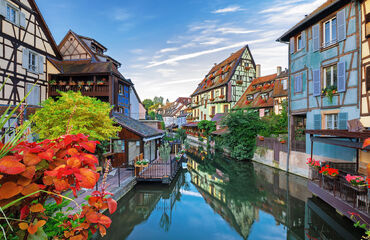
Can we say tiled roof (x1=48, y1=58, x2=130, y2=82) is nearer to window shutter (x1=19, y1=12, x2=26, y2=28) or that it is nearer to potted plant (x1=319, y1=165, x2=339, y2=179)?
window shutter (x1=19, y1=12, x2=26, y2=28)

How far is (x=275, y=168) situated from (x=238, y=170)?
3.06m

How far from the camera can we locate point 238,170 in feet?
59.0

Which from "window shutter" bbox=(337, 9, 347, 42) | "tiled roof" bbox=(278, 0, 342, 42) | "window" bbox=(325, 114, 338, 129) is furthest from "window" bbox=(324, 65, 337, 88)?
"tiled roof" bbox=(278, 0, 342, 42)

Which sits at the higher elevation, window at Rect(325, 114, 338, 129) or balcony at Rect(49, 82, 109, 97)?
balcony at Rect(49, 82, 109, 97)

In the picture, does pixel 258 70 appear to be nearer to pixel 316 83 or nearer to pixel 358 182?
pixel 316 83

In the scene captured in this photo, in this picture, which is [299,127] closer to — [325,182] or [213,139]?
[325,182]

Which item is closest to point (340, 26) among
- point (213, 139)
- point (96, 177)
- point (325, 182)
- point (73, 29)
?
point (325, 182)

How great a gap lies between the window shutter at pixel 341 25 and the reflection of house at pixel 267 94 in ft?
46.1

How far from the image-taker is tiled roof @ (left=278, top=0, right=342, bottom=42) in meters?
12.1

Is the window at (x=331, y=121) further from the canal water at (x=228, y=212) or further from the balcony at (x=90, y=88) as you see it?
the balcony at (x=90, y=88)

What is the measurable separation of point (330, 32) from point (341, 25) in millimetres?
1003

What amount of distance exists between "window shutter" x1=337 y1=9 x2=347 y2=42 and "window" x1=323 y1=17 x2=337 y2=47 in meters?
0.50

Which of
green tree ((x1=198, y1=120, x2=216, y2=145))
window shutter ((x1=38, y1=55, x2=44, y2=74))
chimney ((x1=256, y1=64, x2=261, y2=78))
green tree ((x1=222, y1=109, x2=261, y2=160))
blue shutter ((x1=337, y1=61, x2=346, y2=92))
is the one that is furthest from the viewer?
chimney ((x1=256, y1=64, x2=261, y2=78))

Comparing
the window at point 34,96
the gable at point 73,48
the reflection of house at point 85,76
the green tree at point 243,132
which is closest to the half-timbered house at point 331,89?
the green tree at point 243,132
